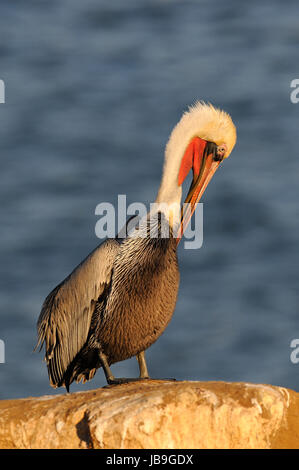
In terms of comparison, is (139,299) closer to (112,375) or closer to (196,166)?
(112,375)

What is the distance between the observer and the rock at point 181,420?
841 centimetres

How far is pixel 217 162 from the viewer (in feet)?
37.0

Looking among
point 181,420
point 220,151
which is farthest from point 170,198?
point 181,420

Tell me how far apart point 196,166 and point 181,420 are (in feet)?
10.7

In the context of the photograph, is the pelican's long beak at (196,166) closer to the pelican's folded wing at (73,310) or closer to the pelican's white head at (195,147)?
the pelican's white head at (195,147)

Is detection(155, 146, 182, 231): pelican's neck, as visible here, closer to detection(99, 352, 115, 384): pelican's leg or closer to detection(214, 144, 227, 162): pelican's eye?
detection(214, 144, 227, 162): pelican's eye

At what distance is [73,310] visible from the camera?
35.2 ft

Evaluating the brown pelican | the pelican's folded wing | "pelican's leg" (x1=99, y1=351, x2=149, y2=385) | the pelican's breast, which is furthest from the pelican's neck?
"pelican's leg" (x1=99, y1=351, x2=149, y2=385)

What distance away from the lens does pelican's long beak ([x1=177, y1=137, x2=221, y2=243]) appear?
1094cm

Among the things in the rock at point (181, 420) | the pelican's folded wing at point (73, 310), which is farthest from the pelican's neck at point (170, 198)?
the rock at point (181, 420)

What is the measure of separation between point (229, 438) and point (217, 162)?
3.44m

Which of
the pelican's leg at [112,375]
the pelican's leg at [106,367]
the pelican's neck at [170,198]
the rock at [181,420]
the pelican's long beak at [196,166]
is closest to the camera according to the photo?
the rock at [181,420]
